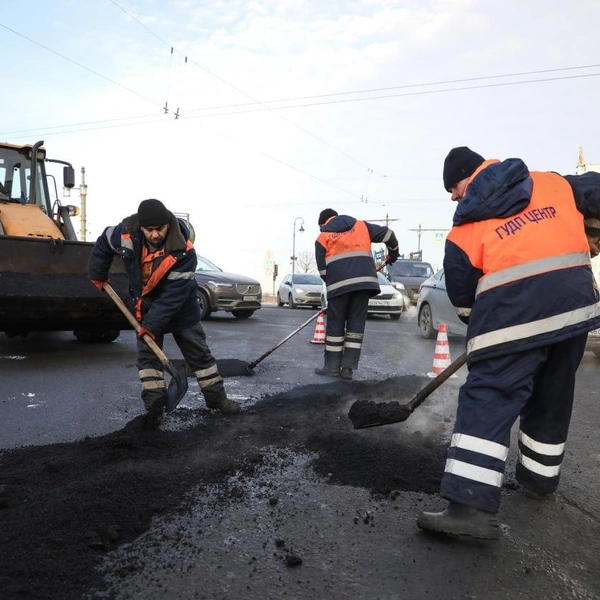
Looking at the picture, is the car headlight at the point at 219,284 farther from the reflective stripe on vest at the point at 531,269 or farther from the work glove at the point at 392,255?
the reflective stripe on vest at the point at 531,269

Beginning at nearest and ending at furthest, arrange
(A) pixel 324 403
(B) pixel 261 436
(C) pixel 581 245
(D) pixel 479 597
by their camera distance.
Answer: (D) pixel 479 597
(C) pixel 581 245
(B) pixel 261 436
(A) pixel 324 403

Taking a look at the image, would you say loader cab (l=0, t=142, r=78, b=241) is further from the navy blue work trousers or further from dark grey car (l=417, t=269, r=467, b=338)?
the navy blue work trousers

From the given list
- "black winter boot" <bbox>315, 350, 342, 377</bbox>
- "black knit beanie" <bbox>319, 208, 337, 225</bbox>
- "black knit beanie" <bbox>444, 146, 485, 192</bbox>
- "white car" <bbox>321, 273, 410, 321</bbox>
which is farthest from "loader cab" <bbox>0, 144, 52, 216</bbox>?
"white car" <bbox>321, 273, 410, 321</bbox>

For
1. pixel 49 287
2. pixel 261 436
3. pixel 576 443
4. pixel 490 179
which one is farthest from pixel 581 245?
pixel 49 287

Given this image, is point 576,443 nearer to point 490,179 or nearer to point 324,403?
point 324,403

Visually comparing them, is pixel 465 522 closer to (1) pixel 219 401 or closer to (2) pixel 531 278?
(2) pixel 531 278

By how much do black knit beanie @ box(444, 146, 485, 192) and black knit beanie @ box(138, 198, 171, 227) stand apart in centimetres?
203

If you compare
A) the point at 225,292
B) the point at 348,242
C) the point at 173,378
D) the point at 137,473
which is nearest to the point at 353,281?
the point at 348,242

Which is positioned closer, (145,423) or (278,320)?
(145,423)

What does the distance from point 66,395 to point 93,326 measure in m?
2.48

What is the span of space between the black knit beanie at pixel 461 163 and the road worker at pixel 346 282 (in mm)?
3517

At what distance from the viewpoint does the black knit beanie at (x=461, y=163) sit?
2914mm

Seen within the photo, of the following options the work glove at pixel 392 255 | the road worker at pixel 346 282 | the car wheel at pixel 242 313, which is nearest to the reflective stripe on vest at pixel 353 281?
the road worker at pixel 346 282

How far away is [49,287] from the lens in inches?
271
